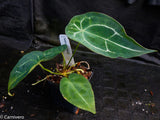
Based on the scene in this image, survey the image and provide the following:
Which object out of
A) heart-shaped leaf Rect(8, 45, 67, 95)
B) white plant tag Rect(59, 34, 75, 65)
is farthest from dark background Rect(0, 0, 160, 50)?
heart-shaped leaf Rect(8, 45, 67, 95)

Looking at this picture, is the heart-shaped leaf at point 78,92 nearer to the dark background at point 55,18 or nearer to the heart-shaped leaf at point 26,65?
the heart-shaped leaf at point 26,65

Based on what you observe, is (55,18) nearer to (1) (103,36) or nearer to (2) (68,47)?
(2) (68,47)

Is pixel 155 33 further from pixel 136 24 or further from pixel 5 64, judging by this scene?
pixel 5 64

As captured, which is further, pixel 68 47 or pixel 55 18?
pixel 55 18

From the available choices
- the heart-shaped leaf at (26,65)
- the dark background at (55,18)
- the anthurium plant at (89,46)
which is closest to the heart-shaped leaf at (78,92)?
the anthurium plant at (89,46)

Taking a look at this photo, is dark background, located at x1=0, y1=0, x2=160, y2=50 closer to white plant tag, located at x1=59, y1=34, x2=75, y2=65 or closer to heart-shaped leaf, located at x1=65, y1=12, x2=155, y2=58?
white plant tag, located at x1=59, y1=34, x2=75, y2=65

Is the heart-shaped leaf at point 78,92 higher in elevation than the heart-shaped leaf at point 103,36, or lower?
lower

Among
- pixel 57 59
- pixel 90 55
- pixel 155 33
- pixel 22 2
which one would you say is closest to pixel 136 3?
pixel 155 33

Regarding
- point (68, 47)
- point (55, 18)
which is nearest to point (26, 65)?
point (68, 47)
